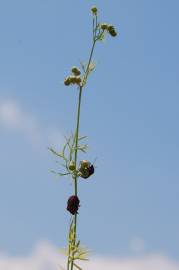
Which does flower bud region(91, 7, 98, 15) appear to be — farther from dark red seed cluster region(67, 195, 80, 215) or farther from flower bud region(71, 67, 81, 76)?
dark red seed cluster region(67, 195, 80, 215)

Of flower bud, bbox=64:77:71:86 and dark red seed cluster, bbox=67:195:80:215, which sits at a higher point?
flower bud, bbox=64:77:71:86

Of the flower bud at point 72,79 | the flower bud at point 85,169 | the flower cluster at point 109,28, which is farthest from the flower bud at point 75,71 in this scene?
the flower bud at point 85,169

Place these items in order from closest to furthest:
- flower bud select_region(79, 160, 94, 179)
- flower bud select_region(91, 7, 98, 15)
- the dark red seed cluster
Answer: the dark red seed cluster
flower bud select_region(79, 160, 94, 179)
flower bud select_region(91, 7, 98, 15)

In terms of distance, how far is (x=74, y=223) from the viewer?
2961 millimetres

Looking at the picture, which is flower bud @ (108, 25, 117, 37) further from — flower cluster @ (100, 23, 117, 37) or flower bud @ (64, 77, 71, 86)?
flower bud @ (64, 77, 71, 86)

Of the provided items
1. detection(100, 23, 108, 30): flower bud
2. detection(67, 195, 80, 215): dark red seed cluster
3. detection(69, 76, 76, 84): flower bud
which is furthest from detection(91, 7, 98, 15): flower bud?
detection(67, 195, 80, 215): dark red seed cluster

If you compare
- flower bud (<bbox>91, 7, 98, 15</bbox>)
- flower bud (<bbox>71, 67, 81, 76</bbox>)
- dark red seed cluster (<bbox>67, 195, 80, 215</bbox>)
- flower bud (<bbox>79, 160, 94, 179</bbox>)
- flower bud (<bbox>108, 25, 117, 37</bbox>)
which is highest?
flower bud (<bbox>91, 7, 98, 15</bbox>)

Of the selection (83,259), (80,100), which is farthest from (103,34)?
(83,259)

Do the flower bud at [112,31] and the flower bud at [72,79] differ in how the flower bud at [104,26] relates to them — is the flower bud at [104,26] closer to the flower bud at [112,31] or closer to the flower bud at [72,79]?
the flower bud at [112,31]

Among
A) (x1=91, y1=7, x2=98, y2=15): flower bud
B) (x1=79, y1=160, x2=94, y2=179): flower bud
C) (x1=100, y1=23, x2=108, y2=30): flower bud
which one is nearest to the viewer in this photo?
(x1=79, y1=160, x2=94, y2=179): flower bud

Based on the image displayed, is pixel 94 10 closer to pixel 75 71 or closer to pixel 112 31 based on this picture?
pixel 112 31

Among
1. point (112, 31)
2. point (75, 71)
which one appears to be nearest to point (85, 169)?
point (75, 71)

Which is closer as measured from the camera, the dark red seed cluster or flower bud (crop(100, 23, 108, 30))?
the dark red seed cluster

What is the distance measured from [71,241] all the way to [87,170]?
48 cm
